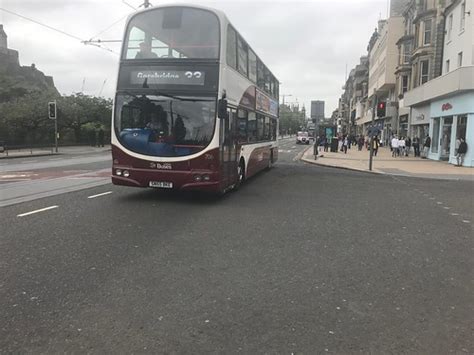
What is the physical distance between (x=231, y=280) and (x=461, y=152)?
916 inches

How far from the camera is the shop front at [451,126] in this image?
2477 cm

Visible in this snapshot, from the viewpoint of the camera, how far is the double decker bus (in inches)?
400

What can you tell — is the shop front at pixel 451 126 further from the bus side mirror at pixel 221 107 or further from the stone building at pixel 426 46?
the bus side mirror at pixel 221 107

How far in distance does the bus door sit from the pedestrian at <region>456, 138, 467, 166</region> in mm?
17344

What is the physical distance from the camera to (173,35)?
34.1 feet

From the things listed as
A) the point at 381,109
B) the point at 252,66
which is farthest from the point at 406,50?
Answer: the point at 252,66

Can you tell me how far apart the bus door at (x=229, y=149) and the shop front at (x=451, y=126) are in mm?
17737

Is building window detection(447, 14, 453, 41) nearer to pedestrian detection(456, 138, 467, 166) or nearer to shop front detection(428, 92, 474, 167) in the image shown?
shop front detection(428, 92, 474, 167)

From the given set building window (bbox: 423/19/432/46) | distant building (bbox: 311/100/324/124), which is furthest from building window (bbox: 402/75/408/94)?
distant building (bbox: 311/100/324/124)

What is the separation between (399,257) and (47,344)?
15.4ft

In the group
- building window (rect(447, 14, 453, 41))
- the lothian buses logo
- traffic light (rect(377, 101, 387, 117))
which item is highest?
building window (rect(447, 14, 453, 41))

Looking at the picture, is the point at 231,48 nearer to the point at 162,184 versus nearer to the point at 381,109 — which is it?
the point at 162,184

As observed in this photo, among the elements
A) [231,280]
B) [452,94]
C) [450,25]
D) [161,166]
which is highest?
[450,25]

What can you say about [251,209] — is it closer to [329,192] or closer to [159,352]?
[329,192]
